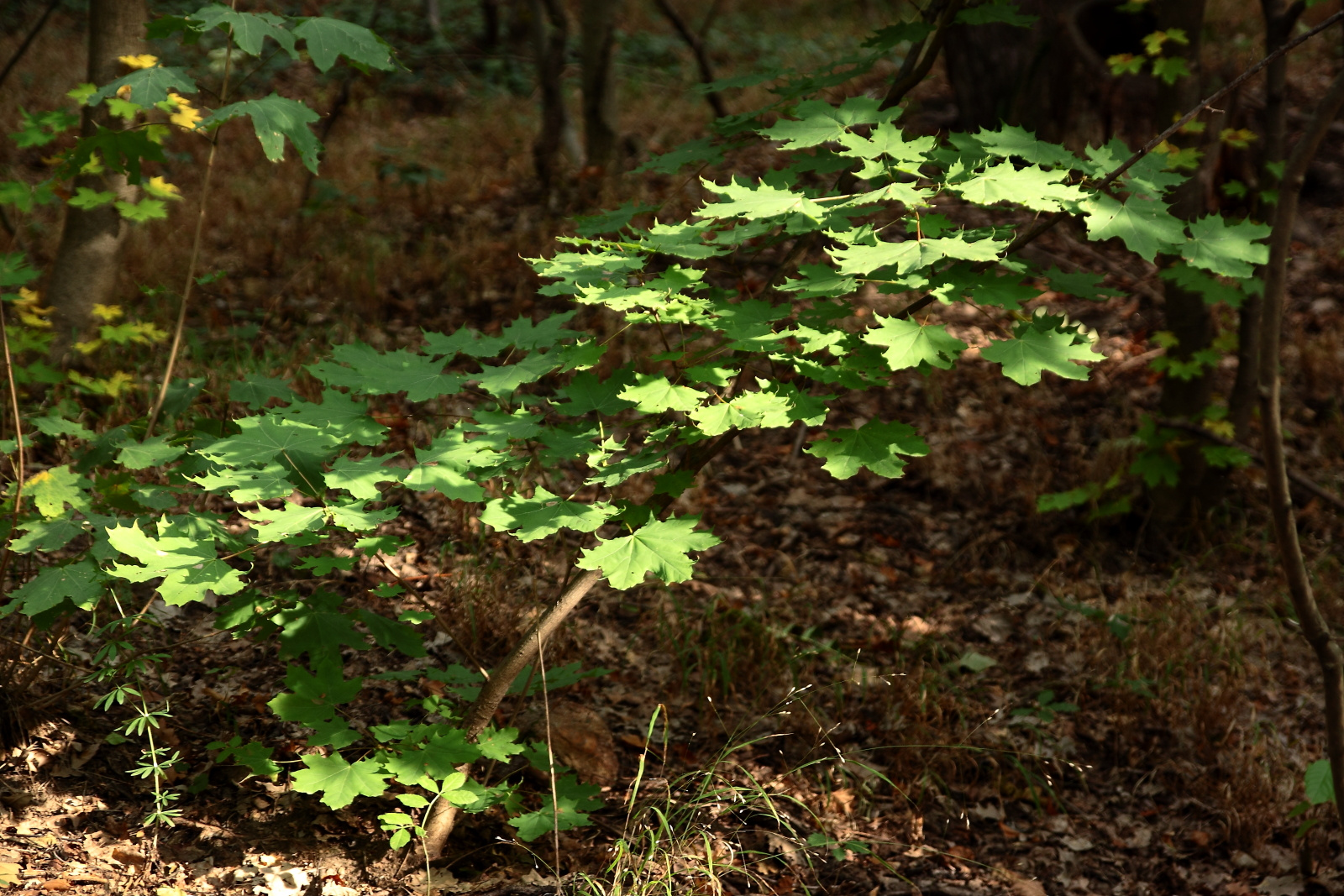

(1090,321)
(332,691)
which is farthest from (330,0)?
(332,691)

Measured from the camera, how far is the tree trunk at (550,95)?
274 inches

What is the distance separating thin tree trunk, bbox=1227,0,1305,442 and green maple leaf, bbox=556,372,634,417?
293 cm

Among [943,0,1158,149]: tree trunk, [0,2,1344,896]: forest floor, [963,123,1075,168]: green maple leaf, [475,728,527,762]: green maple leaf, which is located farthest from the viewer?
[943,0,1158,149]: tree trunk

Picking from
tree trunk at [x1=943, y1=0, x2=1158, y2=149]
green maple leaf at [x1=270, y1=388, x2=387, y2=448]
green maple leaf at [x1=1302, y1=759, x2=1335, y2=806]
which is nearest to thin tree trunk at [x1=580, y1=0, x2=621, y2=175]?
tree trunk at [x1=943, y1=0, x2=1158, y2=149]

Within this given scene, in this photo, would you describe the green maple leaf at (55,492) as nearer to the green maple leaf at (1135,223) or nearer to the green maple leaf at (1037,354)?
the green maple leaf at (1037,354)

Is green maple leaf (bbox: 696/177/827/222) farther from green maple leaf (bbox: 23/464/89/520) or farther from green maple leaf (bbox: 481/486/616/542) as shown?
green maple leaf (bbox: 23/464/89/520)

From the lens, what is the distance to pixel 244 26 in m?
2.32

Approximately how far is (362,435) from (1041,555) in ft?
11.9

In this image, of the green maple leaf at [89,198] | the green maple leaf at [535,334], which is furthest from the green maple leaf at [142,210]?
the green maple leaf at [535,334]

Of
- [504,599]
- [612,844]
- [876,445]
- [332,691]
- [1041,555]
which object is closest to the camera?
[876,445]

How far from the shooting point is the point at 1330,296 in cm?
625

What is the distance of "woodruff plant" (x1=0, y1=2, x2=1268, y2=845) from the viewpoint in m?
2.11

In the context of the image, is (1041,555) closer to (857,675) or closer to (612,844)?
(857,675)

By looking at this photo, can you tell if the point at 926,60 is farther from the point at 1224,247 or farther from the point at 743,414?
the point at 743,414
